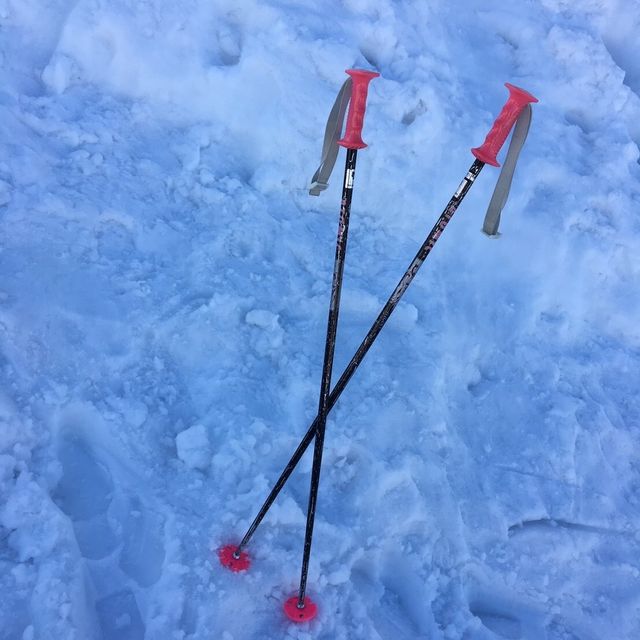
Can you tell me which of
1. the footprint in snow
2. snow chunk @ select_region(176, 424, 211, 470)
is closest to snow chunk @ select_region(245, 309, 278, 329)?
snow chunk @ select_region(176, 424, 211, 470)

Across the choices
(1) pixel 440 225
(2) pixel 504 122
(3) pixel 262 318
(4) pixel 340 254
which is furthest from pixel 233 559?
(2) pixel 504 122

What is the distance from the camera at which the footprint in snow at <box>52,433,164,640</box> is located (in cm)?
279

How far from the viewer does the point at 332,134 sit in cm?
293

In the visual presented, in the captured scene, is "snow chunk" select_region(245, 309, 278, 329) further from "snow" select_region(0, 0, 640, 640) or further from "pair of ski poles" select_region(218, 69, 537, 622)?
"pair of ski poles" select_region(218, 69, 537, 622)

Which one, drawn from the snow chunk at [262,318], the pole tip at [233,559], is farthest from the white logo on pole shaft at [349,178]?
the pole tip at [233,559]

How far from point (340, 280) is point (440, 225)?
1.91 feet

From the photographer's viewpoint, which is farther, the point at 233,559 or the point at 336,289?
the point at 233,559

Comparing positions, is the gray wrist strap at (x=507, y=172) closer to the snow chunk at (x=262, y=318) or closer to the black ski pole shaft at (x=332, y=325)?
the black ski pole shaft at (x=332, y=325)

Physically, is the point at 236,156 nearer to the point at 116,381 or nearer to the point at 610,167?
the point at 116,381

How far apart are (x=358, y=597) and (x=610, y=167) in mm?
4565

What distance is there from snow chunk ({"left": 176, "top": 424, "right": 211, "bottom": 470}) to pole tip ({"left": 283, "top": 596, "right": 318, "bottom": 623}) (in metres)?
0.95

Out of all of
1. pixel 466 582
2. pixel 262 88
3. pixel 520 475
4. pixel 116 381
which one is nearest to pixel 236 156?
pixel 262 88

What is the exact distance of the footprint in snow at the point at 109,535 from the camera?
2795 mm

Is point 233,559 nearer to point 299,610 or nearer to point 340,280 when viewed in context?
point 299,610
